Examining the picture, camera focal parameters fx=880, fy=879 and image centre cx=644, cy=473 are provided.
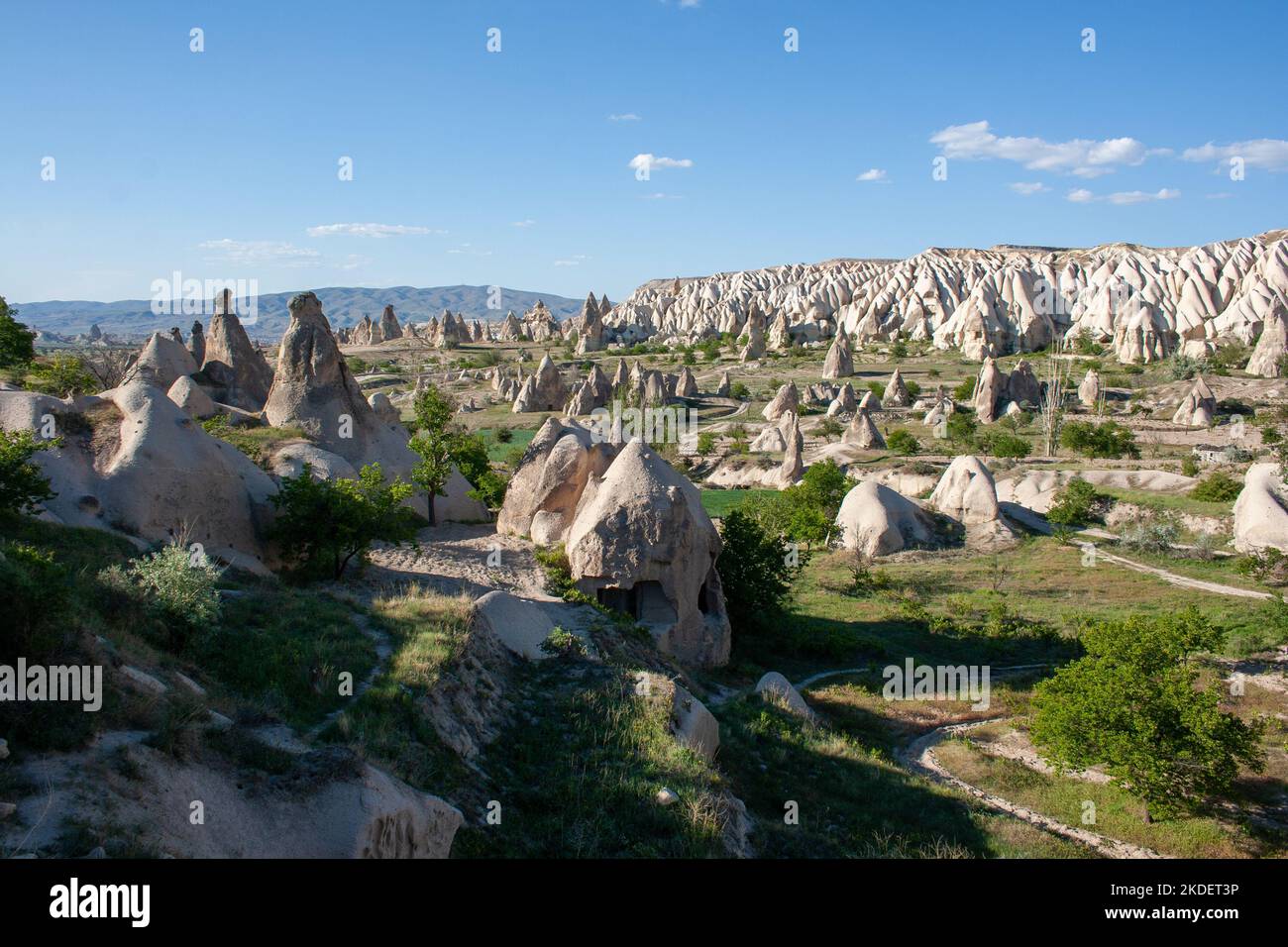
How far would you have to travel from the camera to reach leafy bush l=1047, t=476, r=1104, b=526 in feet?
96.9

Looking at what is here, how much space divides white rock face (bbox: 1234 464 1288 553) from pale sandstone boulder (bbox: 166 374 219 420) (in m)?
28.3

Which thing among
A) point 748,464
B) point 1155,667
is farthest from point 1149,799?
point 748,464

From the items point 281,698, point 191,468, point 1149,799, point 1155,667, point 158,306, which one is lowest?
point 1149,799

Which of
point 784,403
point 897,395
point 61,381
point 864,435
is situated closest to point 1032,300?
point 897,395

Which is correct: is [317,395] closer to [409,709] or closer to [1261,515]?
[409,709]

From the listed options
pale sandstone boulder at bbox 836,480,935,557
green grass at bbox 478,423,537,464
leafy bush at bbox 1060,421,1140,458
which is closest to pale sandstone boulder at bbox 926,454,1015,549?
pale sandstone boulder at bbox 836,480,935,557

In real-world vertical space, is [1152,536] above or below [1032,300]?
below

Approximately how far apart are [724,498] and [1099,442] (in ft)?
57.4

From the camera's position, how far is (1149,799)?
37.7 feet

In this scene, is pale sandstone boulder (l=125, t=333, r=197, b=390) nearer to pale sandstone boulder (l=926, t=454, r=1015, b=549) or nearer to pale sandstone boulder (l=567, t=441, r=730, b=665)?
pale sandstone boulder (l=567, t=441, r=730, b=665)

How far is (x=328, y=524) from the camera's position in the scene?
1444 cm

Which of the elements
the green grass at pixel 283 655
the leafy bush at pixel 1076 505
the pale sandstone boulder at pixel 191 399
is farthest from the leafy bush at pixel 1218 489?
the pale sandstone boulder at pixel 191 399

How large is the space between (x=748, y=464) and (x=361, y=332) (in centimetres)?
6496
